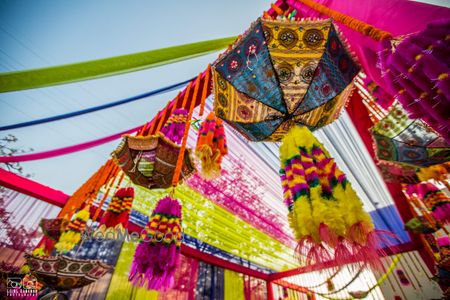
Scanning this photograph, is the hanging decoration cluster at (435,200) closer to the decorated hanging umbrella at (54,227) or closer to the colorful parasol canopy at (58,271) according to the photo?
the colorful parasol canopy at (58,271)

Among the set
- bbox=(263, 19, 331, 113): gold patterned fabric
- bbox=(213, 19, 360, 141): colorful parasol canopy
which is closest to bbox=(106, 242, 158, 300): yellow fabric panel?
bbox=(213, 19, 360, 141): colorful parasol canopy

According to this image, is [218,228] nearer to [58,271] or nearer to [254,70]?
[58,271]

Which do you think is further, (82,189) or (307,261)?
(82,189)

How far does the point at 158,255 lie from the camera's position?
121cm

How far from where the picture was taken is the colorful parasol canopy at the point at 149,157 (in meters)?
1.88

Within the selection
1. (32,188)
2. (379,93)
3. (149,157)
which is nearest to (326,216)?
(379,93)

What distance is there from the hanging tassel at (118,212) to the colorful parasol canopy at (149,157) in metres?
0.53

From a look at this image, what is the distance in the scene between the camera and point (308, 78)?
1479 mm

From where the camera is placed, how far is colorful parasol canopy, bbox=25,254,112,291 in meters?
1.67

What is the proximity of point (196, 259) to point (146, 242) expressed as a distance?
4.27 meters

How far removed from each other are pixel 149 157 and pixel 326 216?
160 cm

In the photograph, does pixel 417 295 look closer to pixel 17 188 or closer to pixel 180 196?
pixel 180 196

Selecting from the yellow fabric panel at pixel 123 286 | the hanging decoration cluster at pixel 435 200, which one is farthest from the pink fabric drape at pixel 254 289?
the hanging decoration cluster at pixel 435 200

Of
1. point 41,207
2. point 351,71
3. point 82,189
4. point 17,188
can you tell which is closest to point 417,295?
point 351,71
